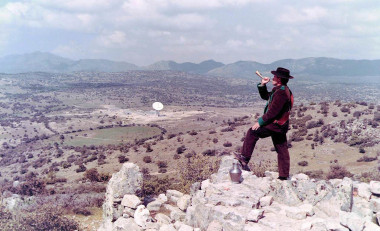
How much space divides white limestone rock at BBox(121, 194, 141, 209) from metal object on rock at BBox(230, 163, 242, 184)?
3.02m

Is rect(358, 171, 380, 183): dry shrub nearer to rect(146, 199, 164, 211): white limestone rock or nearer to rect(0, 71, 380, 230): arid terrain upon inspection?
rect(0, 71, 380, 230): arid terrain

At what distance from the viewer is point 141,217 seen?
27.2 feet

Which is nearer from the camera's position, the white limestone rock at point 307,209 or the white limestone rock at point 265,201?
the white limestone rock at point 307,209

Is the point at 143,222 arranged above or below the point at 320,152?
above

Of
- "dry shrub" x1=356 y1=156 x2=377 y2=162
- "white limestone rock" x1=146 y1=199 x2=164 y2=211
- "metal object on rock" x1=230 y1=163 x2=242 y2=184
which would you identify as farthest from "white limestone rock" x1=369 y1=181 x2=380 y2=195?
"dry shrub" x1=356 y1=156 x2=377 y2=162

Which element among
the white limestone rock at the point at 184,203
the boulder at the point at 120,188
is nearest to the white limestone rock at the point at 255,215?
the white limestone rock at the point at 184,203

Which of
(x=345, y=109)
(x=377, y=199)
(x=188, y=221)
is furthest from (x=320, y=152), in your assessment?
(x=188, y=221)

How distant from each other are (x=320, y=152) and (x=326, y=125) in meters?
7.74

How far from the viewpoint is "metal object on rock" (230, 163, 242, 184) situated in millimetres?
7586

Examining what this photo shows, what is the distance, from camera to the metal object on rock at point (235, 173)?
24.9 feet

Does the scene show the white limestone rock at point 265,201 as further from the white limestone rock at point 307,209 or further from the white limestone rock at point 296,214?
the white limestone rock at point 307,209

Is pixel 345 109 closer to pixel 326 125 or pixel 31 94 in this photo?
pixel 326 125

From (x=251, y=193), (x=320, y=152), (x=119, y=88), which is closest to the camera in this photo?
(x=251, y=193)

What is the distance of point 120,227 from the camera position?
7879 millimetres
